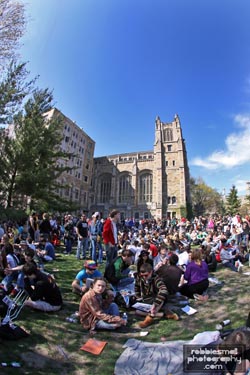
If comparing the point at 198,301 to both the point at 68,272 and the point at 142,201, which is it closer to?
the point at 68,272

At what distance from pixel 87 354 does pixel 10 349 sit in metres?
1.00

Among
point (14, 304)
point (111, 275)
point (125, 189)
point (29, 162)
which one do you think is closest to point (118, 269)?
point (111, 275)

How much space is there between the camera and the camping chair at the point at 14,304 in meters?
3.36

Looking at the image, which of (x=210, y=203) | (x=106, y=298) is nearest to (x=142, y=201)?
(x=210, y=203)

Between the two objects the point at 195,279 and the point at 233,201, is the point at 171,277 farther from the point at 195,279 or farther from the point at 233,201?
the point at 233,201

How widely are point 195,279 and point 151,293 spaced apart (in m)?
1.11

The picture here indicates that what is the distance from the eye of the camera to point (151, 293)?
4.80 m

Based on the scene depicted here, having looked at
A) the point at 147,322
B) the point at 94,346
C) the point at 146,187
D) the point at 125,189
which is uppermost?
the point at 146,187

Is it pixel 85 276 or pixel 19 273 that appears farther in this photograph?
pixel 19 273

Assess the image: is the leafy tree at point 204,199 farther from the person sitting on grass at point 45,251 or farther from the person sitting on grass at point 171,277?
the person sitting on grass at point 171,277

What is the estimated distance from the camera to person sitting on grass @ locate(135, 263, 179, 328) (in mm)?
4082

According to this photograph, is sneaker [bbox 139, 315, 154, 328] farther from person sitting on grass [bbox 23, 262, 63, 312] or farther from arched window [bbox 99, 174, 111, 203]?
arched window [bbox 99, 174, 111, 203]

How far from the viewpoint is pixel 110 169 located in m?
51.6

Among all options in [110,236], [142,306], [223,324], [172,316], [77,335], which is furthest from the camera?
[110,236]
